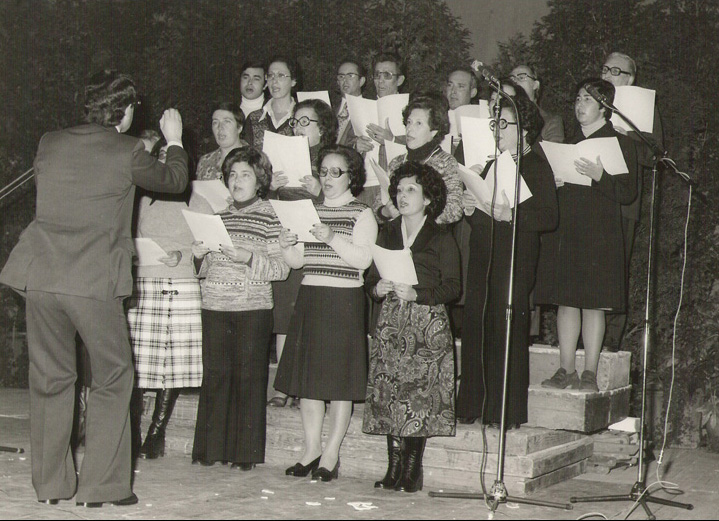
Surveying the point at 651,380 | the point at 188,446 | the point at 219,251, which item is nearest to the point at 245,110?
the point at 219,251

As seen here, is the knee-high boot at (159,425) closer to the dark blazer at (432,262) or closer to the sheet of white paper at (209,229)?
the sheet of white paper at (209,229)

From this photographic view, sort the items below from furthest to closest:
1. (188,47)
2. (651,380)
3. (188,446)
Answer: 1. (188,47)
2. (651,380)
3. (188,446)

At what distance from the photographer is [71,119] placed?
9461 millimetres

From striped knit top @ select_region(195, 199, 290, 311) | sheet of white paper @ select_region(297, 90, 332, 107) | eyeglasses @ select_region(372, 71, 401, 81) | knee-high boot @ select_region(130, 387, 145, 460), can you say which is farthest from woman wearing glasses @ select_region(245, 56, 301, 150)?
knee-high boot @ select_region(130, 387, 145, 460)

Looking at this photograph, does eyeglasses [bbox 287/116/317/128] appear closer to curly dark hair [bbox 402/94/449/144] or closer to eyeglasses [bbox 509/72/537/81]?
curly dark hair [bbox 402/94/449/144]

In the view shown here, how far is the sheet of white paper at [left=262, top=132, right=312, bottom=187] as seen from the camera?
503 centimetres

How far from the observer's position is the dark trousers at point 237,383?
4996mm

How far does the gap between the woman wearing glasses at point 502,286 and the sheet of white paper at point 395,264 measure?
466 mm

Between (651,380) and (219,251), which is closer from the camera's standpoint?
(219,251)

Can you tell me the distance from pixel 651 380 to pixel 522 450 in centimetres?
252

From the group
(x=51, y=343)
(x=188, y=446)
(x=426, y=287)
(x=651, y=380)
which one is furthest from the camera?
(x=651, y=380)

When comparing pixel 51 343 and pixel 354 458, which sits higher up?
pixel 51 343

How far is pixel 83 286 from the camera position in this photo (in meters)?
3.98

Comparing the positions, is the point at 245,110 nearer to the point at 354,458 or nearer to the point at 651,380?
the point at 354,458
